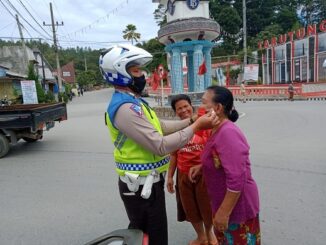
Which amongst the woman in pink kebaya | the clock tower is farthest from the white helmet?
the clock tower

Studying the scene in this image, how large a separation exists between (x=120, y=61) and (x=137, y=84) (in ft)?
0.63

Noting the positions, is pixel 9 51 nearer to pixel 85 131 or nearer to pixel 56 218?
pixel 85 131

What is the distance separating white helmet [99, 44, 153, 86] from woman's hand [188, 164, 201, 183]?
3.36ft

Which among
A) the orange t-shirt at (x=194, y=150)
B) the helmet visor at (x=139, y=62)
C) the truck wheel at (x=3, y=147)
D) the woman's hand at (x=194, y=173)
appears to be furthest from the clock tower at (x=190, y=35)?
the helmet visor at (x=139, y=62)

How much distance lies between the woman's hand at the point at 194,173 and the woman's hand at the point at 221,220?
648mm

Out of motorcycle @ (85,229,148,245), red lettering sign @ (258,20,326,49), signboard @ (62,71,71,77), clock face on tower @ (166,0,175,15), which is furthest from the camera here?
signboard @ (62,71,71,77)

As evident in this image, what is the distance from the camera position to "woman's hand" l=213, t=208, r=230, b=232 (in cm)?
183

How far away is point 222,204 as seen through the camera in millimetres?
1827

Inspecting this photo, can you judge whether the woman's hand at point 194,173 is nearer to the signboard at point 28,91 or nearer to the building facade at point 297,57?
the signboard at point 28,91

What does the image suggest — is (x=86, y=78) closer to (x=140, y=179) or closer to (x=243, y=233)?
(x=140, y=179)

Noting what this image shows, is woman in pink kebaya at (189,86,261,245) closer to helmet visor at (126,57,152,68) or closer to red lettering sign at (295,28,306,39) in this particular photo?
helmet visor at (126,57,152,68)

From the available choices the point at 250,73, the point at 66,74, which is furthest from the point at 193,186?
the point at 66,74

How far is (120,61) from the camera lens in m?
1.81

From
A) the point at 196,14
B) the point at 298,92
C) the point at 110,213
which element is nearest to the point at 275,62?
the point at 298,92
